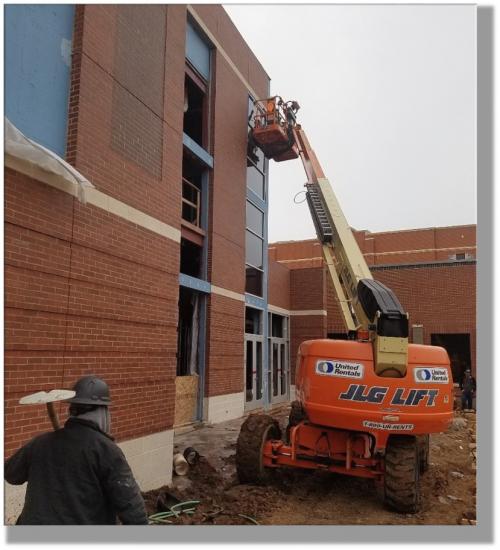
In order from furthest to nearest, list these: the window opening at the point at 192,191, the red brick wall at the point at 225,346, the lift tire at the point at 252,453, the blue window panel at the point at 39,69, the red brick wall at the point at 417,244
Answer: the red brick wall at the point at 417,244 < the window opening at the point at 192,191 < the red brick wall at the point at 225,346 < the lift tire at the point at 252,453 < the blue window panel at the point at 39,69

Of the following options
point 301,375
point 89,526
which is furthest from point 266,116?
point 89,526

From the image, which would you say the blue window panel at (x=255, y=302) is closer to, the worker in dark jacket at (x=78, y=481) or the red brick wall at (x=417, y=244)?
the worker in dark jacket at (x=78, y=481)

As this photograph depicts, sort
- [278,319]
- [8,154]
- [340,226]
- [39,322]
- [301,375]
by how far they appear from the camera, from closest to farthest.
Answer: [8,154]
[39,322]
[301,375]
[340,226]
[278,319]

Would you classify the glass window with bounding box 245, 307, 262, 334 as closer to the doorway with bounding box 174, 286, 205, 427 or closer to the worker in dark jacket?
the doorway with bounding box 174, 286, 205, 427

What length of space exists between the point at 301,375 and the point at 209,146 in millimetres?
8219

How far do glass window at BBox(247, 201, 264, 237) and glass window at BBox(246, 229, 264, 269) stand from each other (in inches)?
9.5

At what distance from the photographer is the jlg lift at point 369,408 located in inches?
257

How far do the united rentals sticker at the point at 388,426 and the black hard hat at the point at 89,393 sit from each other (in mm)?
4181

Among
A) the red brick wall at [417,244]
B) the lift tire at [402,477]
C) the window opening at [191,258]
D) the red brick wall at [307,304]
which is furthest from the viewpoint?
the red brick wall at [417,244]

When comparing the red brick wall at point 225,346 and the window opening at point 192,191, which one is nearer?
the red brick wall at point 225,346

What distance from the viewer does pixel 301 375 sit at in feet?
25.0

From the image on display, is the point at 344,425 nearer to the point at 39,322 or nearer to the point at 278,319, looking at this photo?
the point at 39,322

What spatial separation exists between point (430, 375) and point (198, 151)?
8.62 metres

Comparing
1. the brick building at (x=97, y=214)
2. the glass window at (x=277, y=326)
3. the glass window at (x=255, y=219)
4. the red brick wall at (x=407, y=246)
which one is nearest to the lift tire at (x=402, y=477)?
the brick building at (x=97, y=214)
